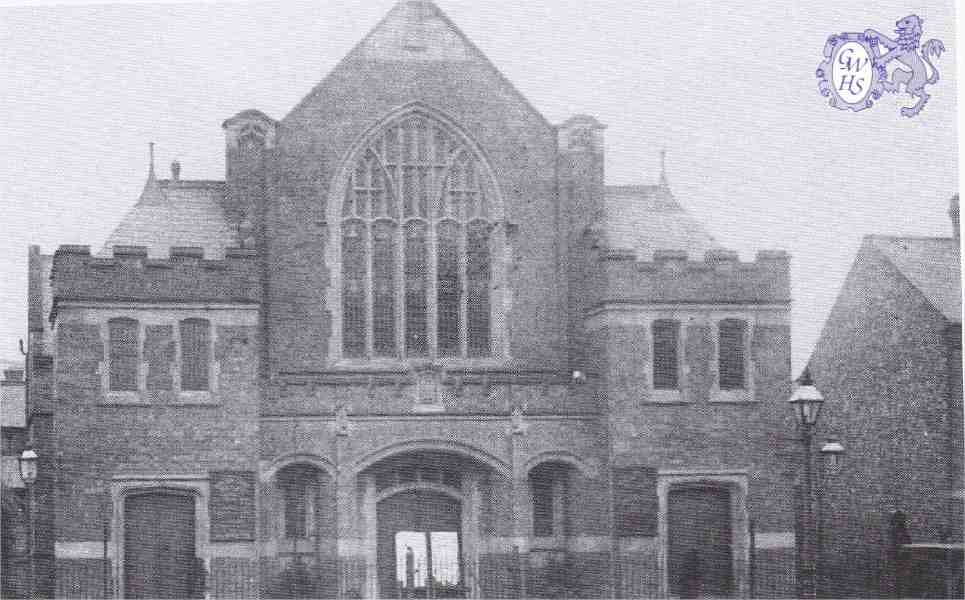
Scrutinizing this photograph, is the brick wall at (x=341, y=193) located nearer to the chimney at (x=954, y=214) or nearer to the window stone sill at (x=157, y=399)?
the window stone sill at (x=157, y=399)

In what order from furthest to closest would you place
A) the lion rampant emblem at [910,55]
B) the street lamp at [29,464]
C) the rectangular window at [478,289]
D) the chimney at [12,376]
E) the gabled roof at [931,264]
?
the chimney at [12,376]
the gabled roof at [931,264]
the rectangular window at [478,289]
the street lamp at [29,464]
the lion rampant emblem at [910,55]

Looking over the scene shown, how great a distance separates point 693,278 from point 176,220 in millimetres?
11130

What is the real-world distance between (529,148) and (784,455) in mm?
8538

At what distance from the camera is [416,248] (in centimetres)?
3516

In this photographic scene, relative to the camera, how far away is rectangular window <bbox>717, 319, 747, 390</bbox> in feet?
110

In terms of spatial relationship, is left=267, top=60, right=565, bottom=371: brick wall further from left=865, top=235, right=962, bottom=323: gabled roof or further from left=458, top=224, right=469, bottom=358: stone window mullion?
left=865, top=235, right=962, bottom=323: gabled roof

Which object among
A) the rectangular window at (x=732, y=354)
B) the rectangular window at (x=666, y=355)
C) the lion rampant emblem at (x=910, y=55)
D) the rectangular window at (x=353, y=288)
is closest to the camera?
the lion rampant emblem at (x=910, y=55)

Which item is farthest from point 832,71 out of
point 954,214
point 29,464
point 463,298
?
point 29,464

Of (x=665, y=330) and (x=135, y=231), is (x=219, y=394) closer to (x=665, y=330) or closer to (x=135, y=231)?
(x=135, y=231)

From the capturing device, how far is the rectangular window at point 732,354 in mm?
33656

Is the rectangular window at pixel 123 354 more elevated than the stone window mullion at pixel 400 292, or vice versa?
the stone window mullion at pixel 400 292

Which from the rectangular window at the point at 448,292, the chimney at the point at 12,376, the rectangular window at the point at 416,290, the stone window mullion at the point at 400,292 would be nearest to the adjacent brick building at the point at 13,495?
the chimney at the point at 12,376

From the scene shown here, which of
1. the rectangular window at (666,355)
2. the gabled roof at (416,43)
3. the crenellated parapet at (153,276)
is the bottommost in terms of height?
the rectangular window at (666,355)

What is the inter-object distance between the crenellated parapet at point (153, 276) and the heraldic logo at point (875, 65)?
41.6 feet
